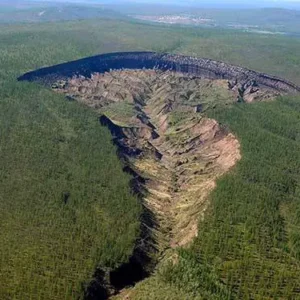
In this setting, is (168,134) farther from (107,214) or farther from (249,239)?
(249,239)

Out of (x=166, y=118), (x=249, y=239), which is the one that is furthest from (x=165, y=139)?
(x=249, y=239)

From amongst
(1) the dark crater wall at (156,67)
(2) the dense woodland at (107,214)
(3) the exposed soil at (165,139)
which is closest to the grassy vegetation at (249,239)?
(2) the dense woodland at (107,214)

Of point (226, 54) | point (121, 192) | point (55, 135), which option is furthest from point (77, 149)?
point (226, 54)

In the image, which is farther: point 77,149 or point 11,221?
point 77,149

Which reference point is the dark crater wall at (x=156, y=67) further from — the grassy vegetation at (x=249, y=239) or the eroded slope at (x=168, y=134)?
the grassy vegetation at (x=249, y=239)

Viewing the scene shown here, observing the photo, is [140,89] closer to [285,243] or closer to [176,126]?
[176,126]
